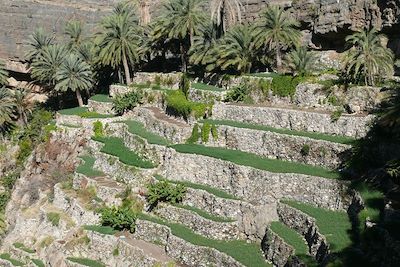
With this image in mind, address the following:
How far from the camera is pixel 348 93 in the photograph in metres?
29.6

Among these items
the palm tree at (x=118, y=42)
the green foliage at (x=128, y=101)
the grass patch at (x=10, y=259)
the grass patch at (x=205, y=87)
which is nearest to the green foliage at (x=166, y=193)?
the grass patch at (x=10, y=259)

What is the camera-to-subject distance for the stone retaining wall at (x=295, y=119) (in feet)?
89.1

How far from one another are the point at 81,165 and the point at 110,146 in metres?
2.64

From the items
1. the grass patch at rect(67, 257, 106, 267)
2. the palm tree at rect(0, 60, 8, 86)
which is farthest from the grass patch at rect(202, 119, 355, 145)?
→ the palm tree at rect(0, 60, 8, 86)

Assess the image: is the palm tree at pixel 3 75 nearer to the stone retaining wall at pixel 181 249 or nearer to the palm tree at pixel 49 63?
the palm tree at pixel 49 63

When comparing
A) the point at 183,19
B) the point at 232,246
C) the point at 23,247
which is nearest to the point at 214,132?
the point at 232,246

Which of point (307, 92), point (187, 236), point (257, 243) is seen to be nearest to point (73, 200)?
point (187, 236)

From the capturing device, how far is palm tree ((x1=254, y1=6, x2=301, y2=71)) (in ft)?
117

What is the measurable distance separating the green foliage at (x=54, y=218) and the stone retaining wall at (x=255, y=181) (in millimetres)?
7600

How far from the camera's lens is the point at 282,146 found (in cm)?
2812

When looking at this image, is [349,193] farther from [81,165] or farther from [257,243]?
[81,165]

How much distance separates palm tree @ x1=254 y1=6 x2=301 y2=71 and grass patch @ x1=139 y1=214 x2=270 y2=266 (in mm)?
15361

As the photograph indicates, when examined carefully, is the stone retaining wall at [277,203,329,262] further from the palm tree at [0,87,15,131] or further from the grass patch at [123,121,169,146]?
the palm tree at [0,87,15,131]

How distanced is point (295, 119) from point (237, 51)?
8875 millimetres
